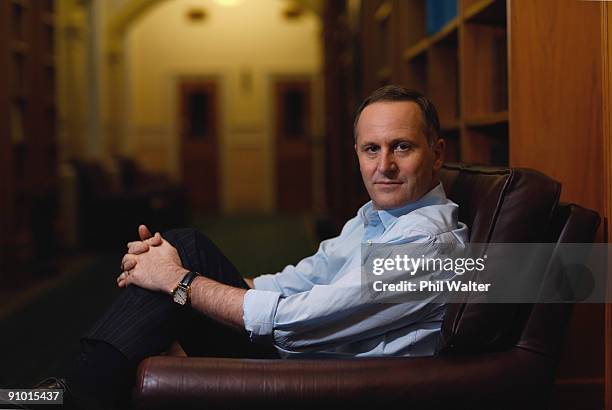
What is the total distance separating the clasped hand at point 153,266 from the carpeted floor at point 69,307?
0.32 metres

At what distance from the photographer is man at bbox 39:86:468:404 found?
1485 mm

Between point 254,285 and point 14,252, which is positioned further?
point 14,252

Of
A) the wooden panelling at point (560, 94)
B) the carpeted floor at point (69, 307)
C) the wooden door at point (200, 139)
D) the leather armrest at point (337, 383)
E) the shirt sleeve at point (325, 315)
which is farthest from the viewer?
the wooden door at point (200, 139)

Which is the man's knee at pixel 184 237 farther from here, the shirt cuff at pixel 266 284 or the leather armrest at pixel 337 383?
the leather armrest at pixel 337 383

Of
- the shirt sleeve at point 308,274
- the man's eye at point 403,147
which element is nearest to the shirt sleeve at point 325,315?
the man's eye at point 403,147

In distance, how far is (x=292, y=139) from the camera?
11367mm

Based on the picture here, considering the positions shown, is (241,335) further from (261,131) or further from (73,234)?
(261,131)

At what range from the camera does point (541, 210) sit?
145 cm

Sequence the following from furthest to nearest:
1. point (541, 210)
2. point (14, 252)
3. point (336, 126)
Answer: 1. point (336, 126)
2. point (14, 252)
3. point (541, 210)

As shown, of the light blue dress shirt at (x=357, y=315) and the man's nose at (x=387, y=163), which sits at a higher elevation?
the man's nose at (x=387, y=163)

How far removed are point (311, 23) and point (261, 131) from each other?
1757mm

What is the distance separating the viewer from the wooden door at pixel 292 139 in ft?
37.2

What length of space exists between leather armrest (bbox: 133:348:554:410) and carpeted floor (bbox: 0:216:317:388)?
43 centimetres

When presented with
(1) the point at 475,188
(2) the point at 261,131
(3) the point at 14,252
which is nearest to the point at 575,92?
(1) the point at 475,188
